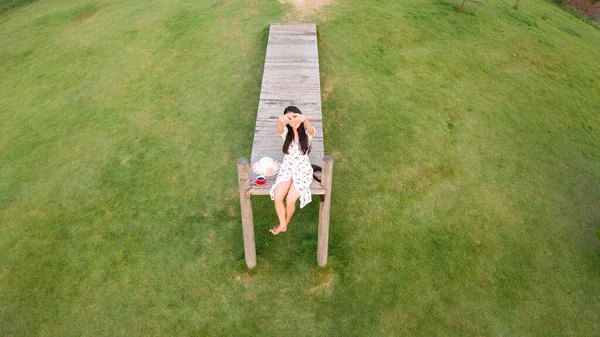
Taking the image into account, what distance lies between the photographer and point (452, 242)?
6.84m

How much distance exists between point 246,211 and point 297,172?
0.91m

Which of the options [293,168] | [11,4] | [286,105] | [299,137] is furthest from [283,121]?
[11,4]

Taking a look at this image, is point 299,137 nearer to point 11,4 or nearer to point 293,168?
point 293,168

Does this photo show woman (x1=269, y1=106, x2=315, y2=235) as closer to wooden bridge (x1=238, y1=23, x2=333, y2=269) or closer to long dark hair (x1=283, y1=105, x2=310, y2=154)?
long dark hair (x1=283, y1=105, x2=310, y2=154)

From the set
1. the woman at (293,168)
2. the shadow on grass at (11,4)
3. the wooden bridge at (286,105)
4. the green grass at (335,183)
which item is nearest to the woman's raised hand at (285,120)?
the woman at (293,168)

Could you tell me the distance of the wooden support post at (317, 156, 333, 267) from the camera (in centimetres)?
520

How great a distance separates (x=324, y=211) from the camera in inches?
223

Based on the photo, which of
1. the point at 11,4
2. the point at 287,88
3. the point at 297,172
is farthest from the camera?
the point at 11,4

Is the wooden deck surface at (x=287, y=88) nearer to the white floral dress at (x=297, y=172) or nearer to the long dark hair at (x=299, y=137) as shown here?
the white floral dress at (x=297, y=172)

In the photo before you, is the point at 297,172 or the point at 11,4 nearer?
the point at 297,172

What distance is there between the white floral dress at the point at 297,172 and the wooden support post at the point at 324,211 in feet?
0.85

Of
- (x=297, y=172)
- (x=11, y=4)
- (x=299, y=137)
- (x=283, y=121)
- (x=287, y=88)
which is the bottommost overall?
(x=11, y=4)

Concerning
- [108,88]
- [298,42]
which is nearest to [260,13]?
[298,42]

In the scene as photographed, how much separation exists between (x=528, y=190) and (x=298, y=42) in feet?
21.2
